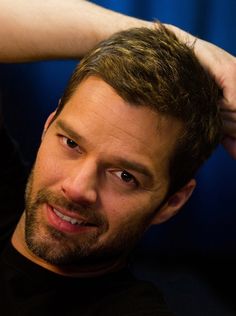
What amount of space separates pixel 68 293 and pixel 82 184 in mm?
295

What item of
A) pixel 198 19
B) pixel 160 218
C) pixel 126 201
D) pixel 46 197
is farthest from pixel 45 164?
pixel 198 19

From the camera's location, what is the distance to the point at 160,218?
116cm

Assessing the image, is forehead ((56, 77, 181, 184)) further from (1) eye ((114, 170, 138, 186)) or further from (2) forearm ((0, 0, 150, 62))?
(2) forearm ((0, 0, 150, 62))

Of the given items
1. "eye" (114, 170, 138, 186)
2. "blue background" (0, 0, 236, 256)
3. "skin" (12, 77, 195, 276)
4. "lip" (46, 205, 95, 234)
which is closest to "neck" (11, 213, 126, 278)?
"skin" (12, 77, 195, 276)

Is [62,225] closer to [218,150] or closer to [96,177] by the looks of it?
[96,177]

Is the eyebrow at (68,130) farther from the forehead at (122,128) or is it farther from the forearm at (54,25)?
the forearm at (54,25)

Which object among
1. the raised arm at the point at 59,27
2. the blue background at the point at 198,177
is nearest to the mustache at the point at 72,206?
the raised arm at the point at 59,27

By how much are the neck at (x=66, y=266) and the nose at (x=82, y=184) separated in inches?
9.0

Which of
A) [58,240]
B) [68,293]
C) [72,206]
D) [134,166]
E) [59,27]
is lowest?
[68,293]

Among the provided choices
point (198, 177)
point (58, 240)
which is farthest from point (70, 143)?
point (198, 177)

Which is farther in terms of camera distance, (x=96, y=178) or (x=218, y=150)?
(x=218, y=150)

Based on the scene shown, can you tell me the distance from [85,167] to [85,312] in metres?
0.35

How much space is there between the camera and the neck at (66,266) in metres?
1.11

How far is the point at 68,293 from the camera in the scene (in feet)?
3.53
